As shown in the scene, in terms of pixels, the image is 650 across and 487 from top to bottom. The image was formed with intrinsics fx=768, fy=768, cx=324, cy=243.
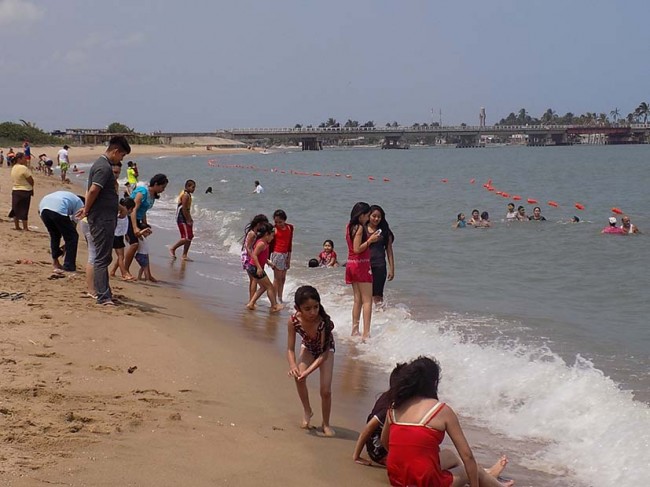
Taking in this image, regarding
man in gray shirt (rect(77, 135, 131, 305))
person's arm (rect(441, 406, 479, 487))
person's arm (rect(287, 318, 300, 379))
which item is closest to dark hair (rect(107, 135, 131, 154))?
man in gray shirt (rect(77, 135, 131, 305))

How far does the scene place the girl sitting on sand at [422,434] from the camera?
4.38m

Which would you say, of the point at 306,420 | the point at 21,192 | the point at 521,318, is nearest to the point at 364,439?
the point at 306,420

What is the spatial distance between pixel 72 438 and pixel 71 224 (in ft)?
19.2

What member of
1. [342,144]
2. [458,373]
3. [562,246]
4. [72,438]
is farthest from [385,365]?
[342,144]

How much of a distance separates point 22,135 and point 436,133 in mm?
89527

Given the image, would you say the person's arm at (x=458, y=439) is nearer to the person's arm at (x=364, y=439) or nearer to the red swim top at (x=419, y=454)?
the red swim top at (x=419, y=454)

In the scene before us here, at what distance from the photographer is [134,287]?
34.7ft

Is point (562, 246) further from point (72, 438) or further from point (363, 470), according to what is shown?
point (72, 438)

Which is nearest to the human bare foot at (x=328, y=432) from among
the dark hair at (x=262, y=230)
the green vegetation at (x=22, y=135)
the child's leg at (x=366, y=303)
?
the child's leg at (x=366, y=303)

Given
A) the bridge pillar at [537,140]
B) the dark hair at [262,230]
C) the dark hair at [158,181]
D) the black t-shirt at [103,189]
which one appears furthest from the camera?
the bridge pillar at [537,140]

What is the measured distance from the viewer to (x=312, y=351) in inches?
229

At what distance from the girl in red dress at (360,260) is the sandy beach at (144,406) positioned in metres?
1.29

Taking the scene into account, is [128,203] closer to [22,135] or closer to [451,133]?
[22,135]

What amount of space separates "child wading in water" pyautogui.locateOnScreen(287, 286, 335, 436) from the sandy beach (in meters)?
0.24
